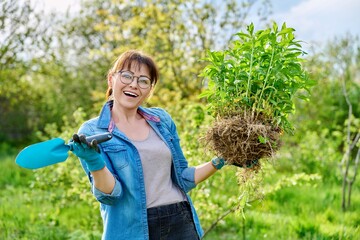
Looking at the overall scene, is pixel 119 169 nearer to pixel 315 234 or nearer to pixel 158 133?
pixel 158 133

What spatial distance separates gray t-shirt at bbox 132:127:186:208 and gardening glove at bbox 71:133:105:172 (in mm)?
313

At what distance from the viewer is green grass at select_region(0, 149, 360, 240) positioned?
180 inches

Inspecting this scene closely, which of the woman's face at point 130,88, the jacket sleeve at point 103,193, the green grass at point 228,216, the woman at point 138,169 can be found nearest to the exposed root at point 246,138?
the woman at point 138,169

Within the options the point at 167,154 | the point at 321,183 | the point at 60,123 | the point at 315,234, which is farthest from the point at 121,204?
the point at 60,123

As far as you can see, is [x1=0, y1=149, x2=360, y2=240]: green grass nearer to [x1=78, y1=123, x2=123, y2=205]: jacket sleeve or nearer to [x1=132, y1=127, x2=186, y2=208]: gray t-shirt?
[x1=132, y1=127, x2=186, y2=208]: gray t-shirt

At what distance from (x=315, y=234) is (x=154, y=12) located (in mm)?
4485

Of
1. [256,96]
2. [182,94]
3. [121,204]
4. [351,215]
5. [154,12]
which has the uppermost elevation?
[154,12]

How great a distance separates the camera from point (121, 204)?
232cm

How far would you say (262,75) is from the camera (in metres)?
2.39

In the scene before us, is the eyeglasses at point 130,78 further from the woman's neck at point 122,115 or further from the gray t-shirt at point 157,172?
the gray t-shirt at point 157,172

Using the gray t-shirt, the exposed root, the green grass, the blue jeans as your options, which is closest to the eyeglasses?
the gray t-shirt

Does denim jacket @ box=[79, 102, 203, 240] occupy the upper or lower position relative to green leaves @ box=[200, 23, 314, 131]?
lower

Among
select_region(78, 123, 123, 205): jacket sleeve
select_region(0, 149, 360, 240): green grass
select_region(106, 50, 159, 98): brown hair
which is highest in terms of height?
select_region(106, 50, 159, 98): brown hair

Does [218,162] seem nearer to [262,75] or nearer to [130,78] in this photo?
[262,75]
